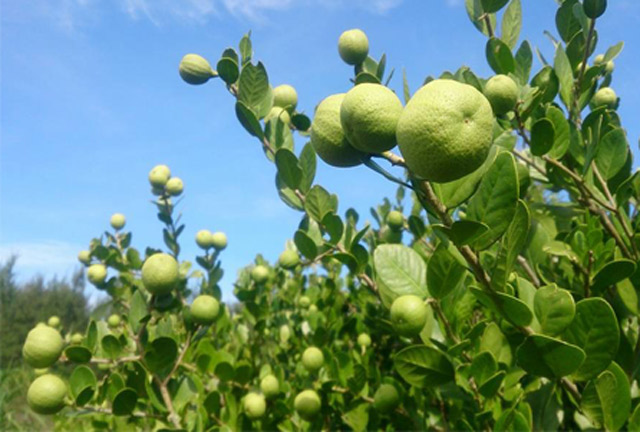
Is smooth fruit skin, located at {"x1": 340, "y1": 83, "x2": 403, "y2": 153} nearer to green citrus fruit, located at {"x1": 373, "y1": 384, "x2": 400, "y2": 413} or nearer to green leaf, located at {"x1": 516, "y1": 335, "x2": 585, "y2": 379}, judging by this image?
green leaf, located at {"x1": 516, "y1": 335, "x2": 585, "y2": 379}

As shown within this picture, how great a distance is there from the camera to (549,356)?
120 centimetres

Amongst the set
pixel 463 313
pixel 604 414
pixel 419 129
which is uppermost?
pixel 419 129

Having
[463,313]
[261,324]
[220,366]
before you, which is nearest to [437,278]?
[463,313]

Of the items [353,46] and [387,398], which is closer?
[353,46]

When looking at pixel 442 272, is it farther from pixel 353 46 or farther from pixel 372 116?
pixel 353 46

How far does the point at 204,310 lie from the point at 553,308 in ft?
4.73

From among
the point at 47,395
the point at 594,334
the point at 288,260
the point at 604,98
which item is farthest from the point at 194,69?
the point at 604,98

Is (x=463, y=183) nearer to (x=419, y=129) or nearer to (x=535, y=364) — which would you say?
(x=419, y=129)

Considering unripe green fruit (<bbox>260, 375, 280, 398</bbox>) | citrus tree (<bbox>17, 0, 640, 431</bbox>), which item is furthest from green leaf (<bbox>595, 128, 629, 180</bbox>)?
unripe green fruit (<bbox>260, 375, 280, 398</bbox>)

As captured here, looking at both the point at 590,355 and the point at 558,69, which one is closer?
the point at 590,355

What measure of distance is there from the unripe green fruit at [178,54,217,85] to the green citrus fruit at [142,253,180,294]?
0.70 metres

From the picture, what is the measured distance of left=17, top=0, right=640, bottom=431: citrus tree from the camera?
3.35ft

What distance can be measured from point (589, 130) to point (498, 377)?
3.26 ft

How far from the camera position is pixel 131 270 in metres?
3.13
